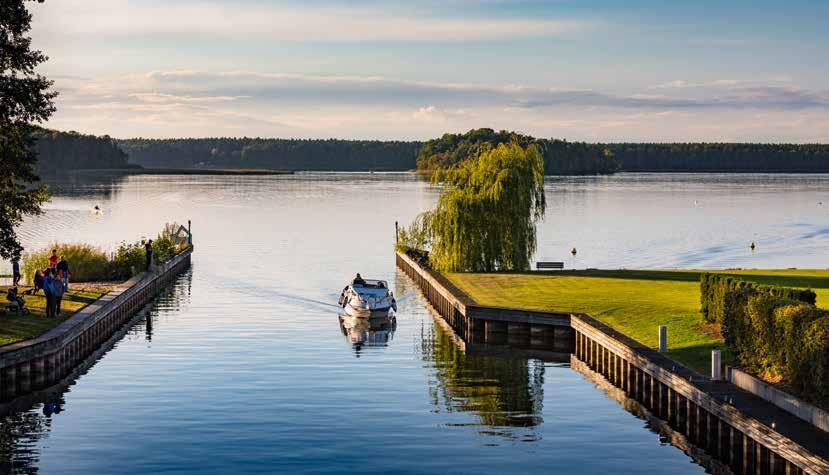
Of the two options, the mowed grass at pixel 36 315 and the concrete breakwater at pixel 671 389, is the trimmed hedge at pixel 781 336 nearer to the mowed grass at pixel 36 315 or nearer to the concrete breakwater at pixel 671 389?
the concrete breakwater at pixel 671 389

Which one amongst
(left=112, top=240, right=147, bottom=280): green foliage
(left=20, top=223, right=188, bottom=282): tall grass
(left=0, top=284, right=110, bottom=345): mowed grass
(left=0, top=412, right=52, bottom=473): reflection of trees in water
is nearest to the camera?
(left=0, top=412, right=52, bottom=473): reflection of trees in water

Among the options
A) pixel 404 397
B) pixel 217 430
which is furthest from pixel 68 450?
pixel 404 397

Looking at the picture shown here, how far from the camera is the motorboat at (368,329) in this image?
5181cm

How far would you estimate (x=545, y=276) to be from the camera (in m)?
63.1

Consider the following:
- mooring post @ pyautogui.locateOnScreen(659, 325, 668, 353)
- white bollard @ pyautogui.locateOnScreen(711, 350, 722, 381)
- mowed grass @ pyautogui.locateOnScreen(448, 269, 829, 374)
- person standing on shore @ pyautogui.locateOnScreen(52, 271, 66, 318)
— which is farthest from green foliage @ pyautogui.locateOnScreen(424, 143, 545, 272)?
white bollard @ pyautogui.locateOnScreen(711, 350, 722, 381)

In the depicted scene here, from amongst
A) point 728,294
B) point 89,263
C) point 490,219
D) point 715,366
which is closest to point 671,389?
point 715,366

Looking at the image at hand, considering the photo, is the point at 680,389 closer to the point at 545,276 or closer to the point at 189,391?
the point at 189,391

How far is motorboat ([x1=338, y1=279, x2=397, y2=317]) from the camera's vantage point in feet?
190

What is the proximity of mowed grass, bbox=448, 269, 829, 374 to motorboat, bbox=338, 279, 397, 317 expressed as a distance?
4.22 m

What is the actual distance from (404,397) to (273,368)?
7317mm

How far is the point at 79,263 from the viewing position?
63.6 metres

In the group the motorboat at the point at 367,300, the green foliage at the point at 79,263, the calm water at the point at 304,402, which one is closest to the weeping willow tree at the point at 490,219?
the calm water at the point at 304,402

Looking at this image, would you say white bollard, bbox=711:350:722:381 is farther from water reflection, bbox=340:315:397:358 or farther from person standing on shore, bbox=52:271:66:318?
person standing on shore, bbox=52:271:66:318

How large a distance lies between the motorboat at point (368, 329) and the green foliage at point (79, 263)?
49.1ft
